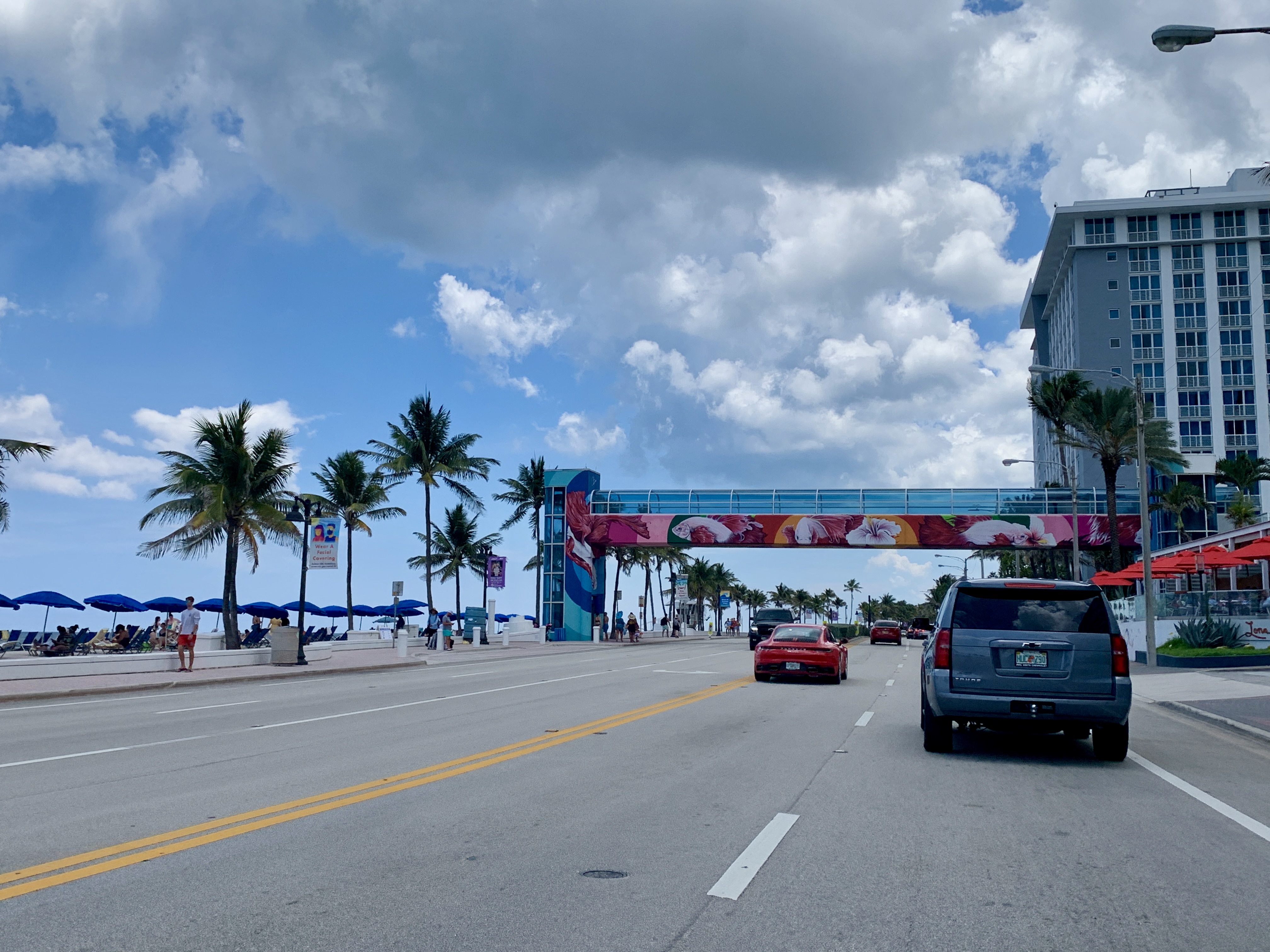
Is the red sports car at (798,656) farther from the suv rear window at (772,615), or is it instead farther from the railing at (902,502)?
the railing at (902,502)

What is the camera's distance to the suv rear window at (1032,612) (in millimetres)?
11266

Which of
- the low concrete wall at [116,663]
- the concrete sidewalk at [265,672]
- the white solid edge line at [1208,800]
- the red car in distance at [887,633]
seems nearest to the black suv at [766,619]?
the concrete sidewalk at [265,672]

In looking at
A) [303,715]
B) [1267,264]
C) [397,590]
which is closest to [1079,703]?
[303,715]

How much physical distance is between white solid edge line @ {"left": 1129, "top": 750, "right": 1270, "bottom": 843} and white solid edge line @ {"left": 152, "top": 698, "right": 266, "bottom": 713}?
14.1m

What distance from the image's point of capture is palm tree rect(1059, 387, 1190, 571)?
46.3 metres

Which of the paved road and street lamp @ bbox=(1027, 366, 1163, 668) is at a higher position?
street lamp @ bbox=(1027, 366, 1163, 668)

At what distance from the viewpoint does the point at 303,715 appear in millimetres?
16438

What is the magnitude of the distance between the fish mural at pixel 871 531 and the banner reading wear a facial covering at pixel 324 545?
97.7 ft

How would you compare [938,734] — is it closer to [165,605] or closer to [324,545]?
[324,545]

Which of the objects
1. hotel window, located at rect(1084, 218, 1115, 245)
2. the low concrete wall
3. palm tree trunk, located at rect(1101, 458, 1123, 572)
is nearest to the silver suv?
the low concrete wall

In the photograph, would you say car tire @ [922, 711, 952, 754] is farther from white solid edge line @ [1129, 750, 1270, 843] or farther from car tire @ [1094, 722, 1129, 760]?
white solid edge line @ [1129, 750, 1270, 843]

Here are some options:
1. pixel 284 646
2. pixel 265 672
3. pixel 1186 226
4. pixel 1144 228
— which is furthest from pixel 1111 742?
pixel 1186 226

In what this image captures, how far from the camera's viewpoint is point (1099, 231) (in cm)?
9406

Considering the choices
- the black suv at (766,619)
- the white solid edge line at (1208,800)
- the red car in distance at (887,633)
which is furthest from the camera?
the red car in distance at (887,633)
